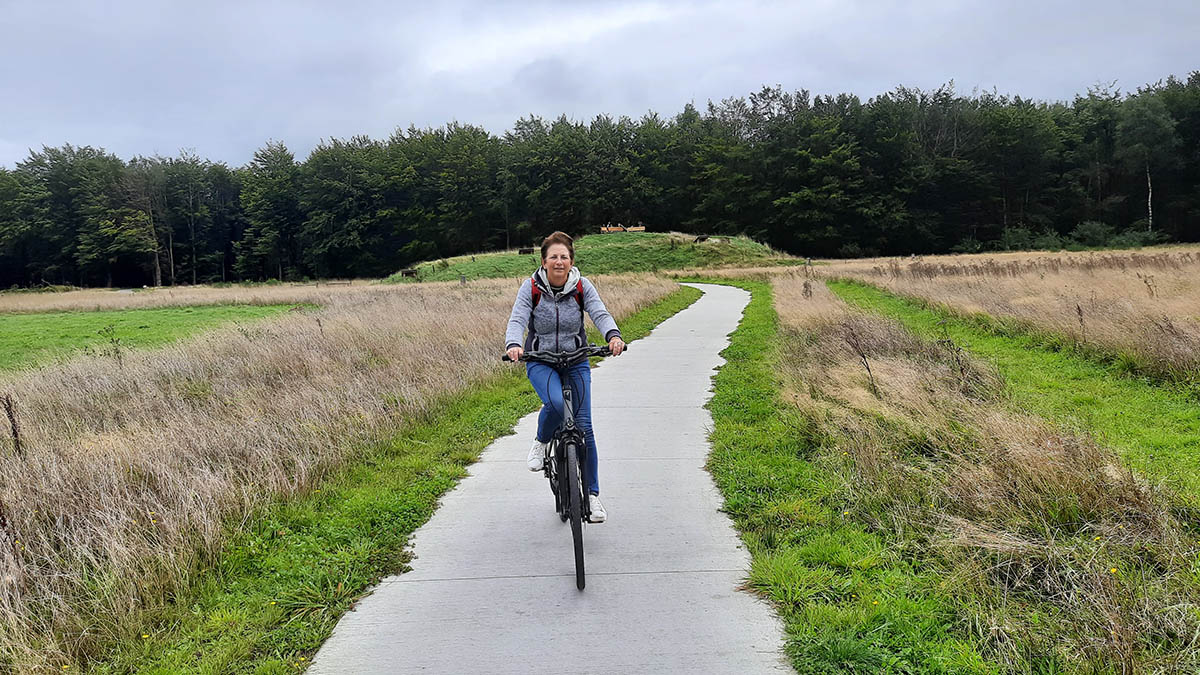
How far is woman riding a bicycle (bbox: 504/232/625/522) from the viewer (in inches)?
194

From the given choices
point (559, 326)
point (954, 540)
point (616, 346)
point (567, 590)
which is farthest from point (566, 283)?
point (954, 540)

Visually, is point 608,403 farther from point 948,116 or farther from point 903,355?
point 948,116

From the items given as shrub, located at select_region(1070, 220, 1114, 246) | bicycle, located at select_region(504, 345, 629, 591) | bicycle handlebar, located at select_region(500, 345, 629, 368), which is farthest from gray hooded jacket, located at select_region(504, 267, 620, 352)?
shrub, located at select_region(1070, 220, 1114, 246)

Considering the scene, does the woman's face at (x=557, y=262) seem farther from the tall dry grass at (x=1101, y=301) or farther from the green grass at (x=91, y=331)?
the green grass at (x=91, y=331)

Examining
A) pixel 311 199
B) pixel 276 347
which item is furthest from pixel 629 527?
pixel 311 199

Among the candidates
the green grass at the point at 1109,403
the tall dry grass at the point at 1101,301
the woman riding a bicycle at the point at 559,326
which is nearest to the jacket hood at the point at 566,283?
the woman riding a bicycle at the point at 559,326

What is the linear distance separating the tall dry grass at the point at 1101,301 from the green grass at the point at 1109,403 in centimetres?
36

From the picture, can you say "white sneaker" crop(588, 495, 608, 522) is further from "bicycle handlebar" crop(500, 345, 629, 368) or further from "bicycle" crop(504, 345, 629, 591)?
"bicycle handlebar" crop(500, 345, 629, 368)

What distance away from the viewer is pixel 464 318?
639 inches

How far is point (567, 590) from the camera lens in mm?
4160

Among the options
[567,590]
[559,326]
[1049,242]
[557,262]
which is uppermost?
[1049,242]

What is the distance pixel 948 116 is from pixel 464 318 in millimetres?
76768

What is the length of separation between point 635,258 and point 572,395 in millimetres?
46220

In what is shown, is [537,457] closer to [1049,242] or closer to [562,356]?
[562,356]
